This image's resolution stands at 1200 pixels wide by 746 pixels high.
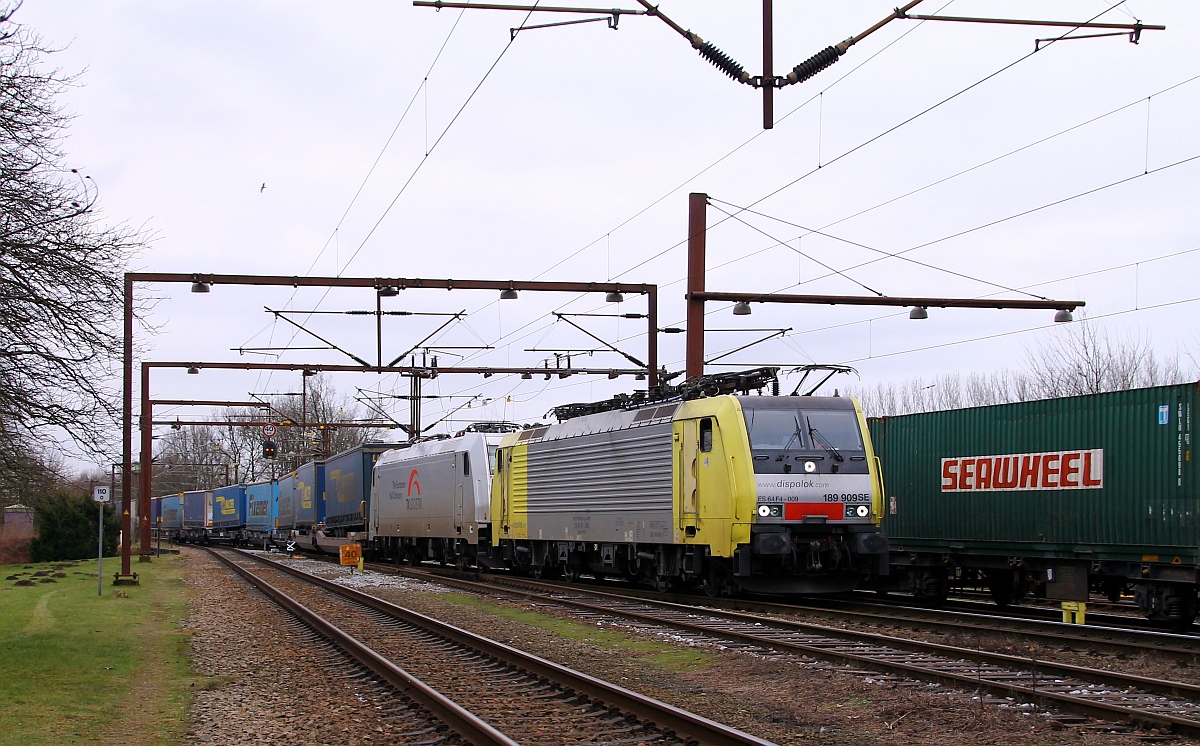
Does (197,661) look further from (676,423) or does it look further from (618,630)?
(676,423)

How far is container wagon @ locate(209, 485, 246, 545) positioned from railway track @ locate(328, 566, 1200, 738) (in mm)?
51040

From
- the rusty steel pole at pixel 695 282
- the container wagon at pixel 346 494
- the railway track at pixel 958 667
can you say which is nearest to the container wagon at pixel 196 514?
the container wagon at pixel 346 494

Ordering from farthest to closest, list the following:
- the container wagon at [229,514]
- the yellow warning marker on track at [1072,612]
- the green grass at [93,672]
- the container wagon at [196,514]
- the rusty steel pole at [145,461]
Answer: the container wagon at [196,514], the container wagon at [229,514], the rusty steel pole at [145,461], the yellow warning marker on track at [1072,612], the green grass at [93,672]

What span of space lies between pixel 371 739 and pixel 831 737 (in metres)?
3.32

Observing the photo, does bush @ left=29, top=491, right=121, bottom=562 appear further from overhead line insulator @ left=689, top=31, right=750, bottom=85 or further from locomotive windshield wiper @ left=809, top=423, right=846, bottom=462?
overhead line insulator @ left=689, top=31, right=750, bottom=85

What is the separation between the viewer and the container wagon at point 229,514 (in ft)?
214

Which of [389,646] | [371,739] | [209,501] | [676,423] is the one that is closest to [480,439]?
[676,423]

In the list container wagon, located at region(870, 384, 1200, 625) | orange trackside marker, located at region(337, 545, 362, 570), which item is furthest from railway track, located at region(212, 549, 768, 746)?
orange trackside marker, located at region(337, 545, 362, 570)

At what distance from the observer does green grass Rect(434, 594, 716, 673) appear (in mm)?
12469

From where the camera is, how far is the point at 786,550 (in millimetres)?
16797

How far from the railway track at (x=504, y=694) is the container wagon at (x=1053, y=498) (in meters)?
8.23

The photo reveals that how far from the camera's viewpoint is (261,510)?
5938 cm

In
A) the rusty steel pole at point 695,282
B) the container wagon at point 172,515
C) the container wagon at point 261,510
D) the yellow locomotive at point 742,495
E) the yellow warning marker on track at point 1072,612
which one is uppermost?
the rusty steel pole at point 695,282

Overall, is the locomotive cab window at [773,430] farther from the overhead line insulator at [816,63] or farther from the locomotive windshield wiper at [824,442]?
the overhead line insulator at [816,63]
